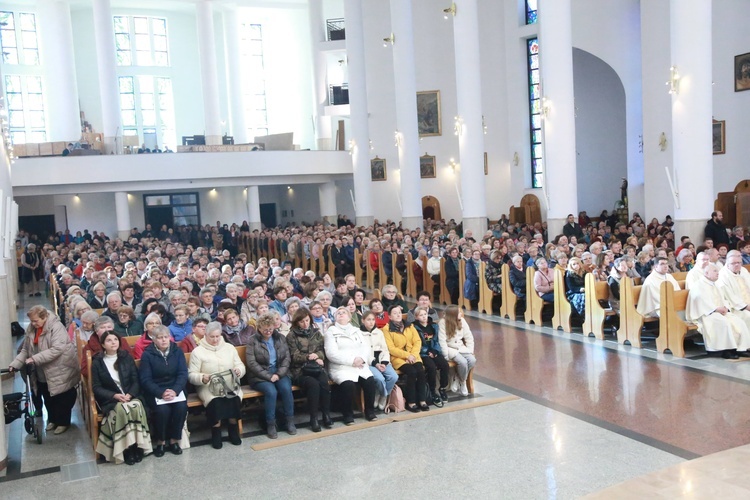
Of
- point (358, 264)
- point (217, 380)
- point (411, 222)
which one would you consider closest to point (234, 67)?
point (411, 222)

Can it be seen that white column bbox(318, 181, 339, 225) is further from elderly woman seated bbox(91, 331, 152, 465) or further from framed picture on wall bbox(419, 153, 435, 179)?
elderly woman seated bbox(91, 331, 152, 465)

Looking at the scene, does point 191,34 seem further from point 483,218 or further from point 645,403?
point 645,403

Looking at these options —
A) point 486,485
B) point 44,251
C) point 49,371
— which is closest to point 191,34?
point 44,251

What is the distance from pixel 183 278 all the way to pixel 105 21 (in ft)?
58.8

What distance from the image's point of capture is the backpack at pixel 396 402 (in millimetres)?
6852

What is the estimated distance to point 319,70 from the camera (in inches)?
1131

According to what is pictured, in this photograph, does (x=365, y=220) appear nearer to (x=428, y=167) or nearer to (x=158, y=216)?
(x=428, y=167)

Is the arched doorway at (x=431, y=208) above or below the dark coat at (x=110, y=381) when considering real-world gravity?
above

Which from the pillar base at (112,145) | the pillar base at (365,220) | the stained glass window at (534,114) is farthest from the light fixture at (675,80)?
the pillar base at (112,145)

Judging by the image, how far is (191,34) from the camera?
32438 millimetres

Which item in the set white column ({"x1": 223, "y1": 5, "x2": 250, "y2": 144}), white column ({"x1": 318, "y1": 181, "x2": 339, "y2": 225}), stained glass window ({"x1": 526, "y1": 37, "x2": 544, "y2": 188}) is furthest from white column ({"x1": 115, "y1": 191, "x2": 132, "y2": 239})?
stained glass window ({"x1": 526, "y1": 37, "x2": 544, "y2": 188})

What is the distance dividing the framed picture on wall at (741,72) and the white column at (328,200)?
1454 centimetres

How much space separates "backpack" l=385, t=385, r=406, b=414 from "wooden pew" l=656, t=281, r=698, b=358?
11.2 feet

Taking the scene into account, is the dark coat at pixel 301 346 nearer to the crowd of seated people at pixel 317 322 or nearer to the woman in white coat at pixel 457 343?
the crowd of seated people at pixel 317 322
